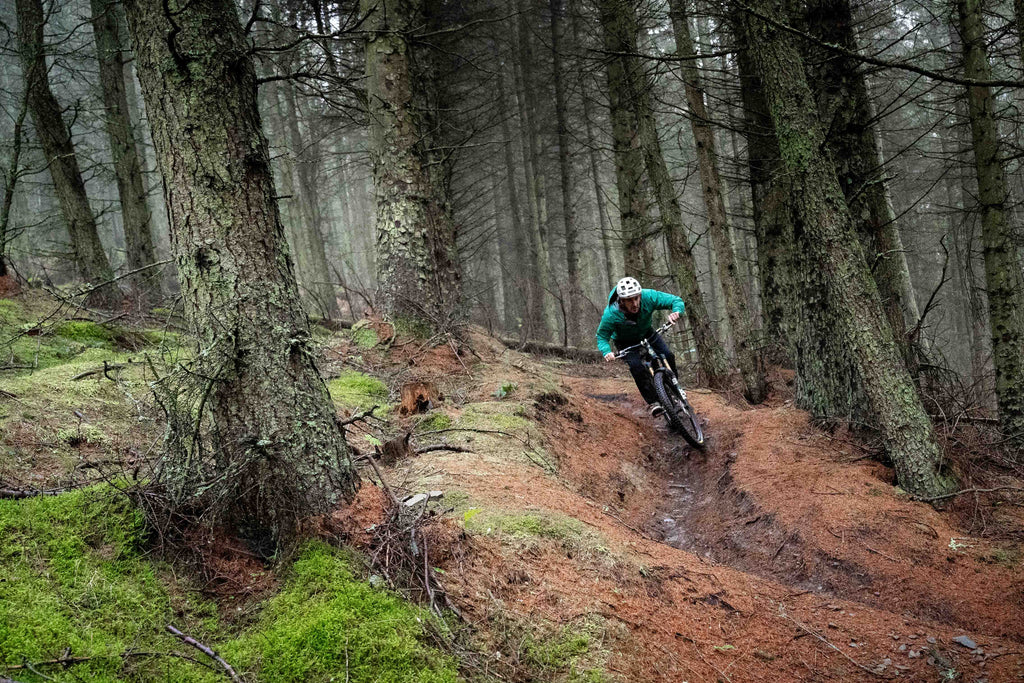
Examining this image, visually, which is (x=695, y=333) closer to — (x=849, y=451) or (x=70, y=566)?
(x=849, y=451)

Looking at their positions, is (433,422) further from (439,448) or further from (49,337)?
(49,337)

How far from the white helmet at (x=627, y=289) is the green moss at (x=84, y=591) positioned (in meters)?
5.94

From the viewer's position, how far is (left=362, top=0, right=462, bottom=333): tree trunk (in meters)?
9.00

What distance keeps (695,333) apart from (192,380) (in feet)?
28.9

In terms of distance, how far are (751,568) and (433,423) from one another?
10.6 feet

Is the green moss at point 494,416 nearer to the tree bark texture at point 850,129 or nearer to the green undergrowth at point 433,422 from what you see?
the green undergrowth at point 433,422

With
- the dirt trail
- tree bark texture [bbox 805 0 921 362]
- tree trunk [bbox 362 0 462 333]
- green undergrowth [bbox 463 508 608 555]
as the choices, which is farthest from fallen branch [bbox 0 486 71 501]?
tree bark texture [bbox 805 0 921 362]

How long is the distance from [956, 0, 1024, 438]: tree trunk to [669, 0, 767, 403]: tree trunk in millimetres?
3434

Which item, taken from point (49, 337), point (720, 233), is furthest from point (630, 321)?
point (49, 337)

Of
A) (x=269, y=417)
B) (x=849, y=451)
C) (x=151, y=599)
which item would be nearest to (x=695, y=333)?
(x=849, y=451)

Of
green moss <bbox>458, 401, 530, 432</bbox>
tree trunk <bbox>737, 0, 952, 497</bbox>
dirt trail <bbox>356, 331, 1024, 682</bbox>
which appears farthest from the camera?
green moss <bbox>458, 401, 530, 432</bbox>

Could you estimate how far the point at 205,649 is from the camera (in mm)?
2742

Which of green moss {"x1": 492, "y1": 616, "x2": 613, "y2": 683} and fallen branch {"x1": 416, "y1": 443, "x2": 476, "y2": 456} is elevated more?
fallen branch {"x1": 416, "y1": 443, "x2": 476, "y2": 456}

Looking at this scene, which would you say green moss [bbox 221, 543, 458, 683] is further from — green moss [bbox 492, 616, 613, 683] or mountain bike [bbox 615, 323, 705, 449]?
mountain bike [bbox 615, 323, 705, 449]
